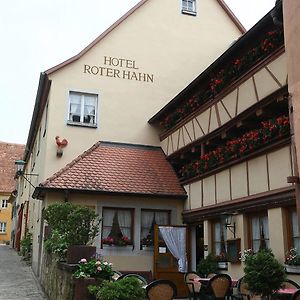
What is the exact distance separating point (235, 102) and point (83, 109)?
6.67 m

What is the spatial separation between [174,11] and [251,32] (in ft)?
26.1

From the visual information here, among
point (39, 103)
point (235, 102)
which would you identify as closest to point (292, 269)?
point (235, 102)

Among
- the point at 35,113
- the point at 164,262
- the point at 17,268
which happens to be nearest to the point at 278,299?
the point at 164,262

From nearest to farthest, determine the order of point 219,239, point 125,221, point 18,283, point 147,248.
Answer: point 219,239
point 18,283
point 147,248
point 125,221

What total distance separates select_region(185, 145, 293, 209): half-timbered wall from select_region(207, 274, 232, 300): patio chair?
214 cm

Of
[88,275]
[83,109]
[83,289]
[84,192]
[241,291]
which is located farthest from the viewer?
[83,109]

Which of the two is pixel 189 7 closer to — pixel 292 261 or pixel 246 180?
pixel 246 180

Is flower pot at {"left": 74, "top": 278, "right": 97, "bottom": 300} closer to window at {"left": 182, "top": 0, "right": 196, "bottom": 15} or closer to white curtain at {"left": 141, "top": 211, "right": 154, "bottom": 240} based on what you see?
white curtain at {"left": 141, "top": 211, "right": 154, "bottom": 240}

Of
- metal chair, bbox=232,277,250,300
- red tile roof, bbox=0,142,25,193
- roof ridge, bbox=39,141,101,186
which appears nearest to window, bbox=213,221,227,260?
metal chair, bbox=232,277,250,300

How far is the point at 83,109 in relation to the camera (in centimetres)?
1644

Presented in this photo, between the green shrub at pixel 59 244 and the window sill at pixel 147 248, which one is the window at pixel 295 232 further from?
the window sill at pixel 147 248

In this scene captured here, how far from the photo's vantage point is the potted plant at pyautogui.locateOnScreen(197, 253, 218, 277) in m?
12.0

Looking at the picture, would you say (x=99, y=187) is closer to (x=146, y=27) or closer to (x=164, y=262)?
(x=164, y=262)

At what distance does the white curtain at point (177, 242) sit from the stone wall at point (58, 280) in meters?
3.79
